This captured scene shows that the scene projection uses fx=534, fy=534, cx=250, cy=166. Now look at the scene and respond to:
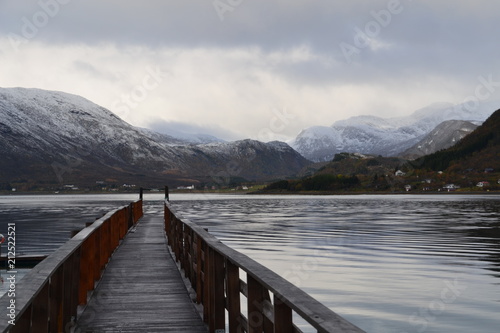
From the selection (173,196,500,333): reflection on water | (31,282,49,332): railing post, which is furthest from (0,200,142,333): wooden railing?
(173,196,500,333): reflection on water

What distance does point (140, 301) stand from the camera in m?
9.15

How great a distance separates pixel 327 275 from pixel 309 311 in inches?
761

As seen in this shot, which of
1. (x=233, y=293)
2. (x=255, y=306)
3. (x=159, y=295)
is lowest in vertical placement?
(x=159, y=295)

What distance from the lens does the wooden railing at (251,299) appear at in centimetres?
335

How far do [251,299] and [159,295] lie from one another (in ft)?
17.2

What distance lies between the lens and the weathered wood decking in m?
7.49

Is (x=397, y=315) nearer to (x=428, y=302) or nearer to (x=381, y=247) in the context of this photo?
(x=428, y=302)

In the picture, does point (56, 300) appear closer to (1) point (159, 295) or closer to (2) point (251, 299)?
(2) point (251, 299)

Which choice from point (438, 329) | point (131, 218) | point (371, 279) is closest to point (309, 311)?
point (438, 329)

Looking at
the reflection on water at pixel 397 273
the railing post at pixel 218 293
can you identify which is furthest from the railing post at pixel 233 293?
the reflection on water at pixel 397 273

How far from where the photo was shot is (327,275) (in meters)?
22.1

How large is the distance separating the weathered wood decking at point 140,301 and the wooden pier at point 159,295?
14 mm

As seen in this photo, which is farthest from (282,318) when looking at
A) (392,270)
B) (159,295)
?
(392,270)

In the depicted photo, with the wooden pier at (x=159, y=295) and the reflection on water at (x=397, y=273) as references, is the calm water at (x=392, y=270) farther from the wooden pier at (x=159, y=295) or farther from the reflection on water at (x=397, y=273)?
the wooden pier at (x=159, y=295)
